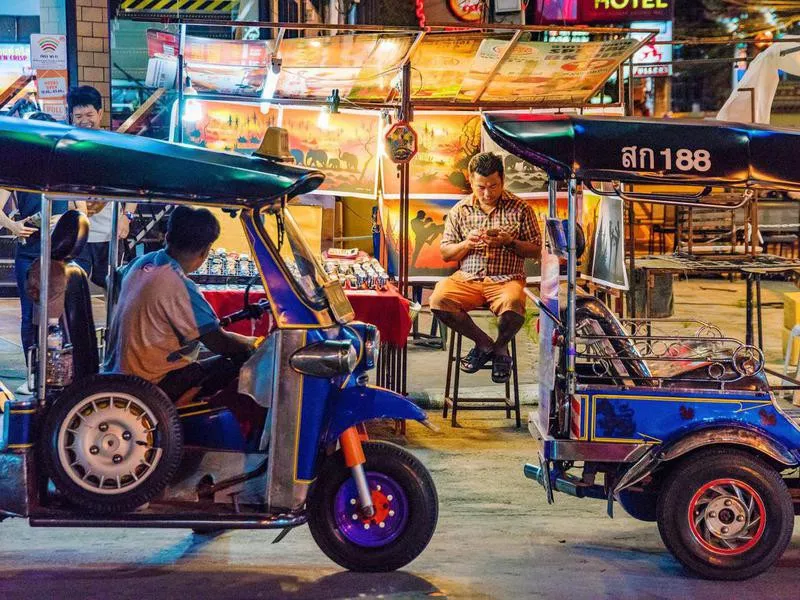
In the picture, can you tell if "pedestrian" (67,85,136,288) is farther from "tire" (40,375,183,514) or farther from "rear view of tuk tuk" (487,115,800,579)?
"rear view of tuk tuk" (487,115,800,579)

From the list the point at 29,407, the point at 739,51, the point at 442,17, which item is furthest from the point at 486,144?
the point at 739,51

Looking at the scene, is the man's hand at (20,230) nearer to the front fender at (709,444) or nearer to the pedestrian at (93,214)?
the pedestrian at (93,214)

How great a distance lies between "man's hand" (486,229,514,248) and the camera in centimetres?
812

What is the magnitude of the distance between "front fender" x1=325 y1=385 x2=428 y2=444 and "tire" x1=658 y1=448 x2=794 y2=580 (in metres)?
1.31

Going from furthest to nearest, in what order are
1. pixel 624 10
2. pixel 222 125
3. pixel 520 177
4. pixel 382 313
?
pixel 624 10 → pixel 520 177 → pixel 222 125 → pixel 382 313

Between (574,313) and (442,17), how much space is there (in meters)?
8.62

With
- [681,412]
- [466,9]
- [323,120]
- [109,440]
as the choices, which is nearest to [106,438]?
[109,440]

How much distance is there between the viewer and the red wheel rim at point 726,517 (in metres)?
5.20

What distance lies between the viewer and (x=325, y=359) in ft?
16.1

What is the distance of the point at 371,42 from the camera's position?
7906 millimetres

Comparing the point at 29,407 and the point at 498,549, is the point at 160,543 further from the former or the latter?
the point at 498,549

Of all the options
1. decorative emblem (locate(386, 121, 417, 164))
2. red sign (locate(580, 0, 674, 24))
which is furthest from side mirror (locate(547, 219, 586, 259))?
red sign (locate(580, 0, 674, 24))

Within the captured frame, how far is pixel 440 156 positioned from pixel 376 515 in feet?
16.7

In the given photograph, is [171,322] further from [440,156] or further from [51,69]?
[51,69]
